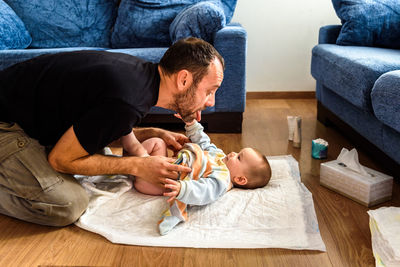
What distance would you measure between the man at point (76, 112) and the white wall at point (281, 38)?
2.14 m

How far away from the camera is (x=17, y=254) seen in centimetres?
126

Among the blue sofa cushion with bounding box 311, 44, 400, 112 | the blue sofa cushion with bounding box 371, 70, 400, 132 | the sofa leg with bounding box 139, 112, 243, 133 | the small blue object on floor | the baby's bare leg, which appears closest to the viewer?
the blue sofa cushion with bounding box 371, 70, 400, 132

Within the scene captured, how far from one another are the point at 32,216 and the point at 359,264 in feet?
3.87

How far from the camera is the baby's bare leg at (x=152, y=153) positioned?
5.25 feet

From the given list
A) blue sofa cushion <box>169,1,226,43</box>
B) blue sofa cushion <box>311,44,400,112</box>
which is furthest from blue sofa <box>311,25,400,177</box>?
blue sofa cushion <box>169,1,226,43</box>

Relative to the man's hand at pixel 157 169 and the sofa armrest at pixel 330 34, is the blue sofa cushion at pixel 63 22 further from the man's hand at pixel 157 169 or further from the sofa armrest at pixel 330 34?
the man's hand at pixel 157 169

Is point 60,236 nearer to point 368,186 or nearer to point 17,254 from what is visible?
point 17,254

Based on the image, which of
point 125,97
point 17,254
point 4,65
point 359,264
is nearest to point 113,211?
point 17,254

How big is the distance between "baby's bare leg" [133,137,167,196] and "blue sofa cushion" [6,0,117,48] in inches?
61.7

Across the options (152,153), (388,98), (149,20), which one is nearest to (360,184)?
(388,98)

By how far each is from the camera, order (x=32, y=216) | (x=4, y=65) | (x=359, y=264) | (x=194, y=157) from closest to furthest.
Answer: (x=359, y=264) < (x=32, y=216) < (x=194, y=157) < (x=4, y=65)

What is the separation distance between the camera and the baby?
1378mm

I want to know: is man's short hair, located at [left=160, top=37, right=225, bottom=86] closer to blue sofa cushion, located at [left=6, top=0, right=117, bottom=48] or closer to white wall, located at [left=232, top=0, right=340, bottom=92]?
blue sofa cushion, located at [left=6, top=0, right=117, bottom=48]

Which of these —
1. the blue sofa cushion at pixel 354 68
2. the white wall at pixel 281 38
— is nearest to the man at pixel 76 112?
the blue sofa cushion at pixel 354 68
